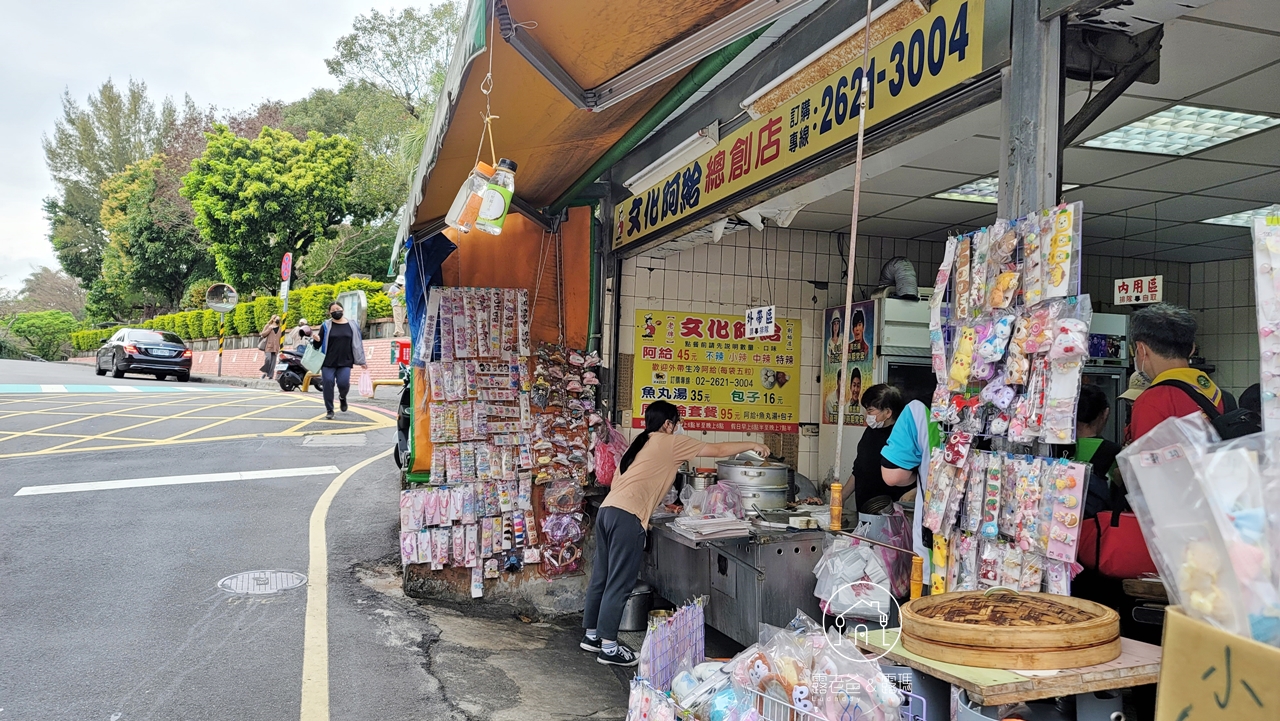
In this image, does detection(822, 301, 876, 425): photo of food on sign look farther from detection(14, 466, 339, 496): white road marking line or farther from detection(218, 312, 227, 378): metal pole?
detection(218, 312, 227, 378): metal pole

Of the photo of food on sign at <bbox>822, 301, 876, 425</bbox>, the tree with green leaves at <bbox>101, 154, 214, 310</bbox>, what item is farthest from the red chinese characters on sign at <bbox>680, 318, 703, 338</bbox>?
the tree with green leaves at <bbox>101, 154, 214, 310</bbox>

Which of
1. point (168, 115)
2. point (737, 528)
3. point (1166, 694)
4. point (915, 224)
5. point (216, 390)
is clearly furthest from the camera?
point (168, 115)

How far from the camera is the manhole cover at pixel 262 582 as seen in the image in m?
6.25

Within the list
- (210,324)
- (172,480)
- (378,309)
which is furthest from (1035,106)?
(210,324)

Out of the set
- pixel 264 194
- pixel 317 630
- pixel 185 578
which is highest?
pixel 264 194

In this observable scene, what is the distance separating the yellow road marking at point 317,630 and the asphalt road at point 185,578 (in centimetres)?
5

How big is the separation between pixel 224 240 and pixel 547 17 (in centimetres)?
2900

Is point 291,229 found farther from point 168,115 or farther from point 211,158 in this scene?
point 168,115

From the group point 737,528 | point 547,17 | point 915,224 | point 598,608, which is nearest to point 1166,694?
point 547,17

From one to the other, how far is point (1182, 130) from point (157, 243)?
3775 cm

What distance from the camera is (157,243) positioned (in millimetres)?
34688

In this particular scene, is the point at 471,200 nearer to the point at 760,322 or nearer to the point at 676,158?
the point at 676,158

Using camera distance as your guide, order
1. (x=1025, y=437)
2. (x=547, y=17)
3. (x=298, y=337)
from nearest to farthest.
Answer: (x=1025, y=437) < (x=547, y=17) < (x=298, y=337)

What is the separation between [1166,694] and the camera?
1.49 meters
